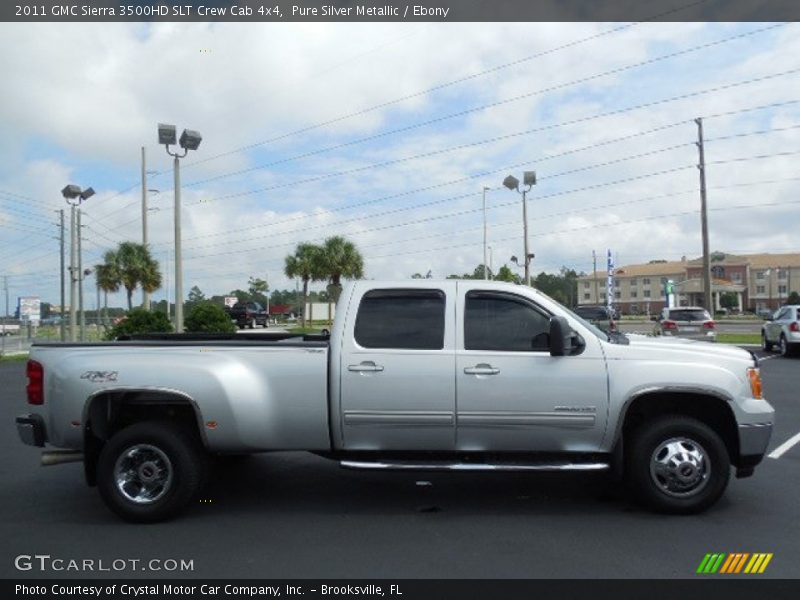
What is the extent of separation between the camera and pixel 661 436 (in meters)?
6.20

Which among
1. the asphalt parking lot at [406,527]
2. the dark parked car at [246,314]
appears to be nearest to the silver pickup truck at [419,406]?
the asphalt parking lot at [406,527]

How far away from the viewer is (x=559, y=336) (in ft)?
20.1

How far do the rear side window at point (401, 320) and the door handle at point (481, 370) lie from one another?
32cm

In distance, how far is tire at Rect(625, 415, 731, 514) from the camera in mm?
6148

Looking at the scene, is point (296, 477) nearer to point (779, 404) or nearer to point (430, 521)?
point (430, 521)

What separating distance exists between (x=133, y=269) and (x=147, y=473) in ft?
126

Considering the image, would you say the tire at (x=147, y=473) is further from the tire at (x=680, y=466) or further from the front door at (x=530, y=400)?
the tire at (x=680, y=466)

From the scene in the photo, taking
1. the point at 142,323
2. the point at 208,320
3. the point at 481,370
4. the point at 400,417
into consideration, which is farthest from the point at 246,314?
the point at 481,370

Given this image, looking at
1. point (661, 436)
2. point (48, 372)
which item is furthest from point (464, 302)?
point (48, 372)

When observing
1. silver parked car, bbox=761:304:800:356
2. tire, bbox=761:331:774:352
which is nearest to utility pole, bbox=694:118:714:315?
tire, bbox=761:331:774:352

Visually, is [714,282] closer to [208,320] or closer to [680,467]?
[208,320]

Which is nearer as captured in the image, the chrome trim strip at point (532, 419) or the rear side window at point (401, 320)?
the chrome trim strip at point (532, 419)

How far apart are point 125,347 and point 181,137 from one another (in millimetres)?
19074

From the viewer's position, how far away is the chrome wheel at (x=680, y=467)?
20.2 ft
